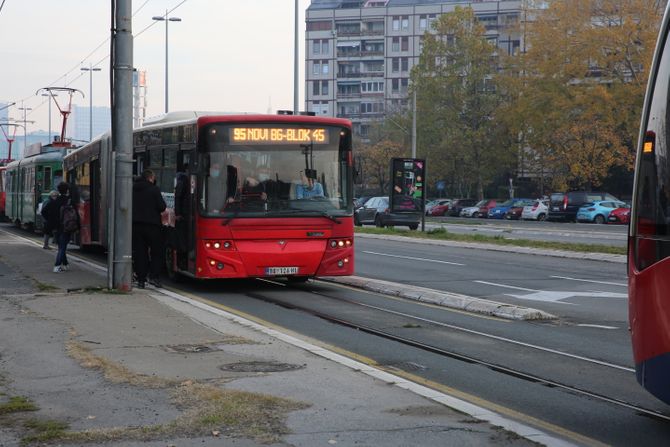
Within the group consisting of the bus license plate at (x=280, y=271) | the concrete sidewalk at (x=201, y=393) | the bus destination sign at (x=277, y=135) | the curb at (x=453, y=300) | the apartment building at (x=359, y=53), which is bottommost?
the curb at (x=453, y=300)

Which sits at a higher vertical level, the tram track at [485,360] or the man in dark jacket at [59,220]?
the man in dark jacket at [59,220]

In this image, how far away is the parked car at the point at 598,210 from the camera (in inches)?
2329

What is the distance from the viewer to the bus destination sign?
653 inches

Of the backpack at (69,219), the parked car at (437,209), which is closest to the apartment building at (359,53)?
the parked car at (437,209)

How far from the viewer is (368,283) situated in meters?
17.9

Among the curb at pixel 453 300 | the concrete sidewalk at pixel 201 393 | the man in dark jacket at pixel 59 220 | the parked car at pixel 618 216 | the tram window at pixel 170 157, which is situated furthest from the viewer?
the parked car at pixel 618 216

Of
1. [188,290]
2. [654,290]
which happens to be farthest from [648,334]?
[188,290]

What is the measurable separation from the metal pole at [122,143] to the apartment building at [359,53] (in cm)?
11877

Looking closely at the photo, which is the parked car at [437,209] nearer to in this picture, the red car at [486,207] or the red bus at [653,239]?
the red car at [486,207]

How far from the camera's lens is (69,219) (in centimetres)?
1991

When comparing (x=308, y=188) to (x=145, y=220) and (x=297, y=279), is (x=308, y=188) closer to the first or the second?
(x=145, y=220)

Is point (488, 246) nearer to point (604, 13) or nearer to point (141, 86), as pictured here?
point (604, 13)

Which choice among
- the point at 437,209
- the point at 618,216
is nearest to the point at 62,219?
the point at 618,216

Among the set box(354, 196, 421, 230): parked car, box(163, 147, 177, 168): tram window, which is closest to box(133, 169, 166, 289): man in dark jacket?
box(163, 147, 177, 168): tram window
